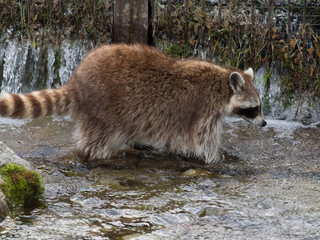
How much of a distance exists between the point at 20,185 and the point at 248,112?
101 inches

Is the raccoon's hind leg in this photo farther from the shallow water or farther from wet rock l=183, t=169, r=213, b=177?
wet rock l=183, t=169, r=213, b=177

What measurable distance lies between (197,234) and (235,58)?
3.91 m

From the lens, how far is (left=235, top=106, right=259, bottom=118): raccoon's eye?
586 cm

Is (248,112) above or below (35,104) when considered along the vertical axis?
below

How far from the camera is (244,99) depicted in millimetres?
5793

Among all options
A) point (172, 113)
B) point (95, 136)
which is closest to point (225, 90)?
point (172, 113)

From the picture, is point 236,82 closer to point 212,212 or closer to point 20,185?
point 212,212

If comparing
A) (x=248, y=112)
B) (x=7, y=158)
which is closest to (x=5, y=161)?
(x=7, y=158)

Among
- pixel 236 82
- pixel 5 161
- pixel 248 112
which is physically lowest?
A: pixel 5 161

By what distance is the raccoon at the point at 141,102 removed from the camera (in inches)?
209

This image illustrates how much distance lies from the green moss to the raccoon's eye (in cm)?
229

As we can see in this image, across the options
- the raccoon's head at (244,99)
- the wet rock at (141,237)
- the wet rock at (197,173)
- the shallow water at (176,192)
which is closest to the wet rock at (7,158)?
the shallow water at (176,192)

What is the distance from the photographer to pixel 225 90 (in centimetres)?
571

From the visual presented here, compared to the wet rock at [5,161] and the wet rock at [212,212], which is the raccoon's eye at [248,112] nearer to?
the wet rock at [212,212]
